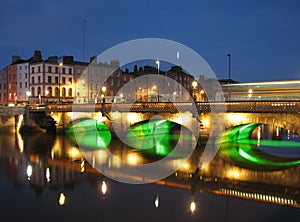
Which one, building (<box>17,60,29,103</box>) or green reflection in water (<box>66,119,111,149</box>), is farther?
building (<box>17,60,29,103</box>)

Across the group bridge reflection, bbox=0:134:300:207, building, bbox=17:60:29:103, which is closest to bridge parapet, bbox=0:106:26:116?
building, bbox=17:60:29:103

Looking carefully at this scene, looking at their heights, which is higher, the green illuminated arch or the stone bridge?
the stone bridge

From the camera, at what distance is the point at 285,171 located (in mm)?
24406

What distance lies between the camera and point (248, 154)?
31.5m

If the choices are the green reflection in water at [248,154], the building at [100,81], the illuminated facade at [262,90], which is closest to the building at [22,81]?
the building at [100,81]

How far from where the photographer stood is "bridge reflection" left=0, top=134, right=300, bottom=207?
1911 cm

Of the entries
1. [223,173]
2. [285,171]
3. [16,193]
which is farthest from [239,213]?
[16,193]

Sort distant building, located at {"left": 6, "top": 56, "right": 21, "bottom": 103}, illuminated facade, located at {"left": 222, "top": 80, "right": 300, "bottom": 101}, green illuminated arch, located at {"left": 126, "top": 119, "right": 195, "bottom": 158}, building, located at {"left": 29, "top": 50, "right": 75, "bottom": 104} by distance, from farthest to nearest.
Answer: distant building, located at {"left": 6, "top": 56, "right": 21, "bottom": 103}, building, located at {"left": 29, "top": 50, "right": 75, "bottom": 104}, illuminated facade, located at {"left": 222, "top": 80, "right": 300, "bottom": 101}, green illuminated arch, located at {"left": 126, "top": 119, "right": 195, "bottom": 158}

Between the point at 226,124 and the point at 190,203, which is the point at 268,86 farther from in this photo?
the point at 190,203

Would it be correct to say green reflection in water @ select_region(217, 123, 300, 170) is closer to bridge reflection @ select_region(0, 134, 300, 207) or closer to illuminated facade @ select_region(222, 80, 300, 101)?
bridge reflection @ select_region(0, 134, 300, 207)

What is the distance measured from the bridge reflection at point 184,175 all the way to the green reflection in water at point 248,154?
1344 millimetres

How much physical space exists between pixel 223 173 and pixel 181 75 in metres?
87.9

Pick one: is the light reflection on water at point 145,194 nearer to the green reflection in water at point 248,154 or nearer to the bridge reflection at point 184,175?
the bridge reflection at point 184,175

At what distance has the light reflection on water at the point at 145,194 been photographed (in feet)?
50.3
